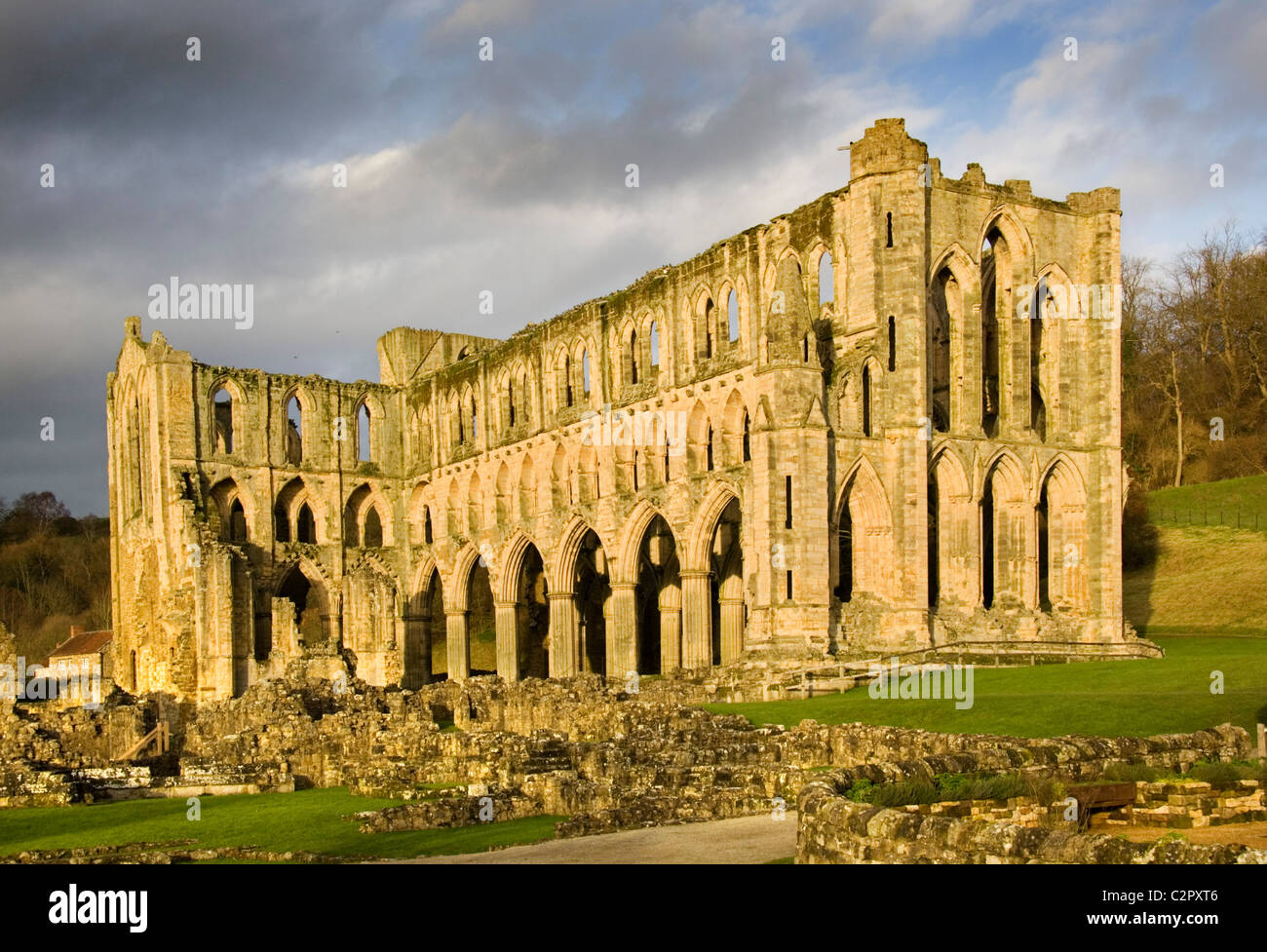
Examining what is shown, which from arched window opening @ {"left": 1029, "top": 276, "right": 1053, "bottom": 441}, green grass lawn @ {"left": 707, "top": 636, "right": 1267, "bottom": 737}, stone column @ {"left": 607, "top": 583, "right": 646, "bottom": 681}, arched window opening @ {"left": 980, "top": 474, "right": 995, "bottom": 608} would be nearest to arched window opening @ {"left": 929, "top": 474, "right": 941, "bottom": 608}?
arched window opening @ {"left": 980, "top": 474, "right": 995, "bottom": 608}

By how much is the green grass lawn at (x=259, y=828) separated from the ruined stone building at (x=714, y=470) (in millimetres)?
15994

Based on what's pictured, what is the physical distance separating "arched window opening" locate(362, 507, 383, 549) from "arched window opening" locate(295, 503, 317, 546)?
233cm

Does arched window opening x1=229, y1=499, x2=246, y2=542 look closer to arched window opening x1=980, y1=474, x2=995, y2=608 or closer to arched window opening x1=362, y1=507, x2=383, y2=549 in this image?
arched window opening x1=362, y1=507, x2=383, y2=549

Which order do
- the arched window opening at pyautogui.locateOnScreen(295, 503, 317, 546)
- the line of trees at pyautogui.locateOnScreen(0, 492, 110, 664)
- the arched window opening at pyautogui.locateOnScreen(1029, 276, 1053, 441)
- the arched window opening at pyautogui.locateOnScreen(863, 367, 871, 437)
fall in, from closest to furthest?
the arched window opening at pyautogui.locateOnScreen(863, 367, 871, 437)
the arched window opening at pyautogui.locateOnScreen(1029, 276, 1053, 441)
the arched window opening at pyautogui.locateOnScreen(295, 503, 317, 546)
the line of trees at pyautogui.locateOnScreen(0, 492, 110, 664)

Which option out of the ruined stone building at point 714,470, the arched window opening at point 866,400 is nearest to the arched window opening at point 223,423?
the ruined stone building at point 714,470

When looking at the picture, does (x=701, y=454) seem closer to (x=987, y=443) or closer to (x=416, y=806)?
(x=987, y=443)

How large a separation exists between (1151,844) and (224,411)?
51.1 meters

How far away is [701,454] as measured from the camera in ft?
144

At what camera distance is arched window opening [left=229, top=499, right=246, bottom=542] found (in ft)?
184

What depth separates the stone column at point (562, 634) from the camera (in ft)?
167

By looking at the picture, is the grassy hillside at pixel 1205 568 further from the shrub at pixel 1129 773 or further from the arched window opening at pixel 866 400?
the shrub at pixel 1129 773

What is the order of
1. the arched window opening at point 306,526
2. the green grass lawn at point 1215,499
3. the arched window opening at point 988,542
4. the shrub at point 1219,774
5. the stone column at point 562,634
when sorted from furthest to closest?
the arched window opening at point 306,526 → the green grass lawn at point 1215,499 → the stone column at point 562,634 → the arched window opening at point 988,542 → the shrub at point 1219,774

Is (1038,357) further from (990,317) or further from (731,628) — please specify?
(731,628)
